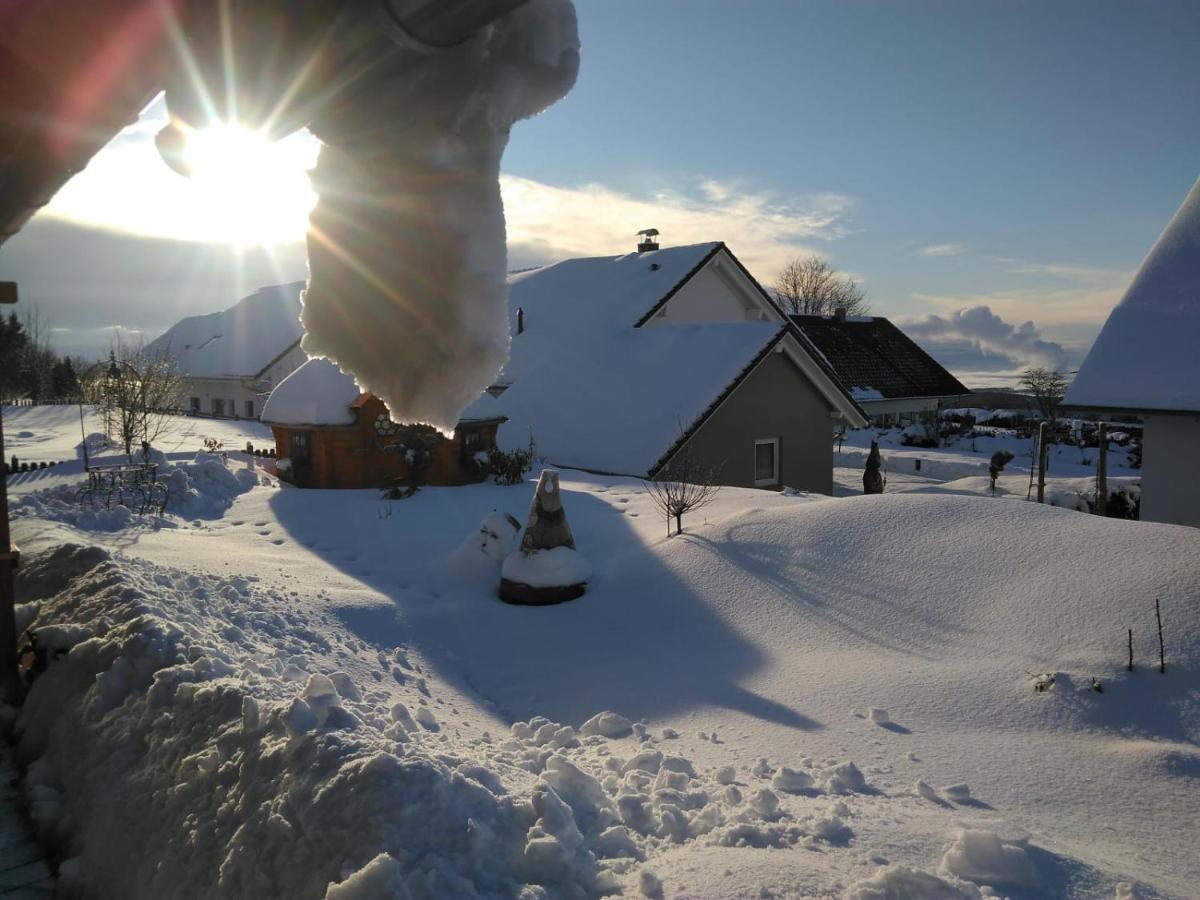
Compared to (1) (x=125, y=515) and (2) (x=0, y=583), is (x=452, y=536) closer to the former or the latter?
(1) (x=125, y=515)

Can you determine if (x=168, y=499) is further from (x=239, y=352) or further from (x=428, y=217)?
(x=239, y=352)

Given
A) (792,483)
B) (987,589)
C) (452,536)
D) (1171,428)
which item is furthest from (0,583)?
(792,483)

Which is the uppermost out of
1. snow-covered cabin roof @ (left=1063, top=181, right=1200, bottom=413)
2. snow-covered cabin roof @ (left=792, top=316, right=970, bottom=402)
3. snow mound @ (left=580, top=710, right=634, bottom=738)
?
snow-covered cabin roof @ (left=792, top=316, right=970, bottom=402)

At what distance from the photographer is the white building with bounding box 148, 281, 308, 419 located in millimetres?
40219

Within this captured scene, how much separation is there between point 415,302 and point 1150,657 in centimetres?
726

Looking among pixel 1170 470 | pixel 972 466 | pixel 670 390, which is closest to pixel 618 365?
pixel 670 390

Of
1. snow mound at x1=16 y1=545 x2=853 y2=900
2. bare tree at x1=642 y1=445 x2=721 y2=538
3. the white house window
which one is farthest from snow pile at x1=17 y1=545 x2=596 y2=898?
the white house window

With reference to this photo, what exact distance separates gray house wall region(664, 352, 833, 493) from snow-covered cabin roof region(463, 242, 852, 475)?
2.29 feet

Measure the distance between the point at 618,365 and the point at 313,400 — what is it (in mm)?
8473

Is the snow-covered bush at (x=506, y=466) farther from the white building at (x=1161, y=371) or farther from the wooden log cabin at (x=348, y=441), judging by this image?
the white building at (x=1161, y=371)

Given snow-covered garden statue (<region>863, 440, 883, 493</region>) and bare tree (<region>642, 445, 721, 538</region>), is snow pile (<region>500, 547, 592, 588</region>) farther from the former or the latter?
snow-covered garden statue (<region>863, 440, 883, 493</region>)

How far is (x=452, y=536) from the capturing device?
12.5 meters

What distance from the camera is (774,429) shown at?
64.8 ft

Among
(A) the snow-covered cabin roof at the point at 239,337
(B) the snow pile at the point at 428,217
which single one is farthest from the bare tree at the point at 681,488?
(A) the snow-covered cabin roof at the point at 239,337
